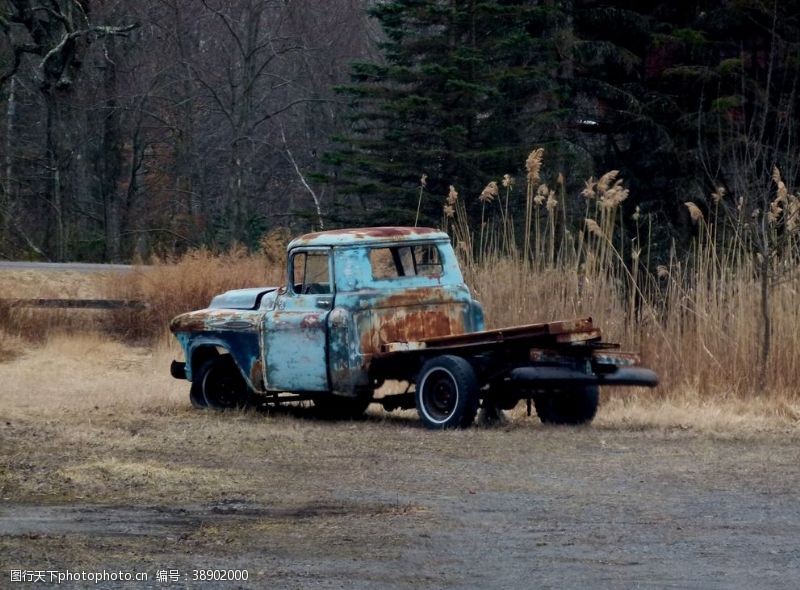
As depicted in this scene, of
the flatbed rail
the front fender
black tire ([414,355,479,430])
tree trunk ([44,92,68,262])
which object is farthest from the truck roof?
tree trunk ([44,92,68,262])

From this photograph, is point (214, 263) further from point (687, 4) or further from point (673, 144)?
point (687, 4)

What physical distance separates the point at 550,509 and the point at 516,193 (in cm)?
2076

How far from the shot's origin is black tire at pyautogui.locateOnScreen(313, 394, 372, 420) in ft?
46.0

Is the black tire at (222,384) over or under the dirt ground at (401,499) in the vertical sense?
over

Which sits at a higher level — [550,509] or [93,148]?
[93,148]

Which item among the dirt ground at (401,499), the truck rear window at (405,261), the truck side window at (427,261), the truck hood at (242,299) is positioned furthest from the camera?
the truck hood at (242,299)

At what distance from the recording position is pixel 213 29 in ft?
Result: 136

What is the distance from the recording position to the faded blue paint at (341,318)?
42.4 ft

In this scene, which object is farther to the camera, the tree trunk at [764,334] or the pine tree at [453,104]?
the pine tree at [453,104]

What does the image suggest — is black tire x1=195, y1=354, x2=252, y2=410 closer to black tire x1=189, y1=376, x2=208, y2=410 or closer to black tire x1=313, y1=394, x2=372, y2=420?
black tire x1=189, y1=376, x2=208, y2=410

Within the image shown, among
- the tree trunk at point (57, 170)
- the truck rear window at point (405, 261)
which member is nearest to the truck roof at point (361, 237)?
the truck rear window at point (405, 261)

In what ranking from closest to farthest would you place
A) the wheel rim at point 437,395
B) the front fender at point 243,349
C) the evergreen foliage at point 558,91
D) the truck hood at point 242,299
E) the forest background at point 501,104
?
the wheel rim at point 437,395, the front fender at point 243,349, the truck hood at point 242,299, the forest background at point 501,104, the evergreen foliage at point 558,91

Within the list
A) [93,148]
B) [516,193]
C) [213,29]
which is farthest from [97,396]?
[213,29]

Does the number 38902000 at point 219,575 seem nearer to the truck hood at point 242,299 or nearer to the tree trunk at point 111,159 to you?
the truck hood at point 242,299
